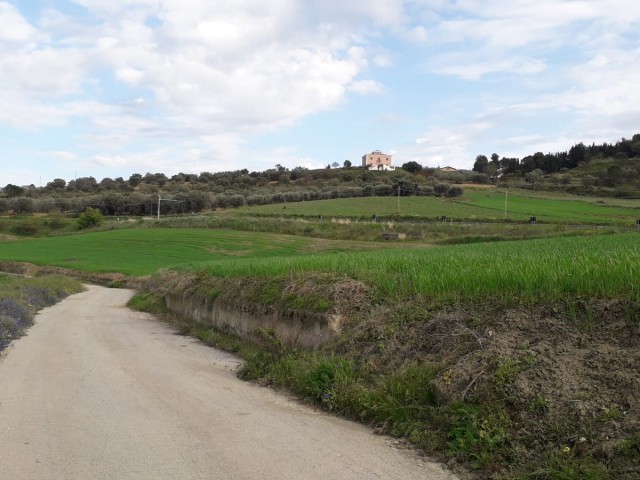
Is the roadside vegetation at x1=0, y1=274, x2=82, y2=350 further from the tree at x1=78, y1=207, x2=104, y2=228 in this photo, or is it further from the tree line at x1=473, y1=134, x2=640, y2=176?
the tree line at x1=473, y1=134, x2=640, y2=176

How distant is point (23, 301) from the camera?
25797 millimetres

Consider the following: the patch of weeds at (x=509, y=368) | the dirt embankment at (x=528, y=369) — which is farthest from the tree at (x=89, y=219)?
the patch of weeds at (x=509, y=368)

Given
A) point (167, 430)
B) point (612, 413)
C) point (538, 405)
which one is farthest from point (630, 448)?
point (167, 430)

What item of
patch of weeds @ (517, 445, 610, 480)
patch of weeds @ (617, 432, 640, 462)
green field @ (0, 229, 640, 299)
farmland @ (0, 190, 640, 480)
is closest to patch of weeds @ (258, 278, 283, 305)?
farmland @ (0, 190, 640, 480)

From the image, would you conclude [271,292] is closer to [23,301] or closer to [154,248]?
[23,301]

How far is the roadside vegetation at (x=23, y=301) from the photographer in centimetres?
1610

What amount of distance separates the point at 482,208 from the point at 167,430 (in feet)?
320

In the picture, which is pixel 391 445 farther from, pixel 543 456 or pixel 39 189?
pixel 39 189

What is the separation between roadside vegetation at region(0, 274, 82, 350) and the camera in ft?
52.8

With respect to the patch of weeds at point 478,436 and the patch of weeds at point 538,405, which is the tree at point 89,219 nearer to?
the patch of weeds at point 478,436

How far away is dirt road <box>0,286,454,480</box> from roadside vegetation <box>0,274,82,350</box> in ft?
15.2

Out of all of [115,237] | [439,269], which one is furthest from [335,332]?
[115,237]

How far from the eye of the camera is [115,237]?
79.3 metres

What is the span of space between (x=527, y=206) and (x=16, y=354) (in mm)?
95600
